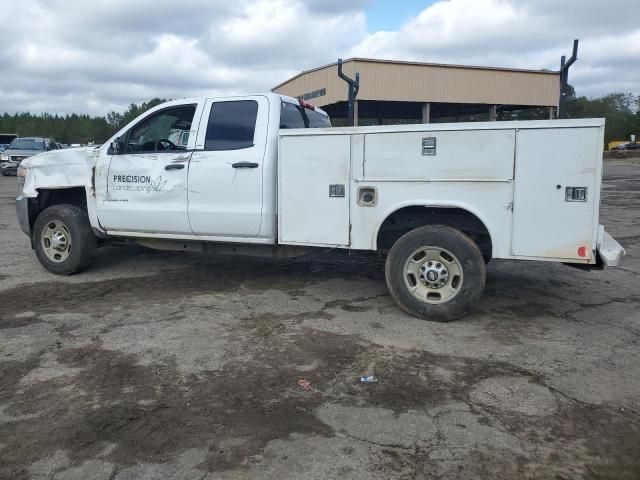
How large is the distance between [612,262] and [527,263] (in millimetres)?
3325

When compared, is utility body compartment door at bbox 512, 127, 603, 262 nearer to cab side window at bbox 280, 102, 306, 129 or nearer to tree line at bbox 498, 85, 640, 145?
cab side window at bbox 280, 102, 306, 129

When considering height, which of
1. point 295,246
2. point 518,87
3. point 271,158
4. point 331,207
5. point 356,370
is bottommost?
point 356,370

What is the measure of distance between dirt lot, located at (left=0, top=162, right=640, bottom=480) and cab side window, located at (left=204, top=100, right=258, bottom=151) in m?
1.69

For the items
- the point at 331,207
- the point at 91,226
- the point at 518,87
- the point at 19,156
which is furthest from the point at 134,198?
the point at 518,87

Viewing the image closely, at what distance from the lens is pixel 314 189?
5.54m

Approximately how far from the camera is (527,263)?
796cm

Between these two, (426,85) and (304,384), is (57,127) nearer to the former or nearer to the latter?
(426,85)

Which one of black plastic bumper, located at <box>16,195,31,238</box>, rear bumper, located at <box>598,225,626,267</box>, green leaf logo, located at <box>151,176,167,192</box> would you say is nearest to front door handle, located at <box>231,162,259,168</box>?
green leaf logo, located at <box>151,176,167,192</box>

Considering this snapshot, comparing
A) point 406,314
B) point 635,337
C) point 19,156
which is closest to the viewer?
point 635,337

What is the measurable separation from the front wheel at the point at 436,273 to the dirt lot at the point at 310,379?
0.18 meters

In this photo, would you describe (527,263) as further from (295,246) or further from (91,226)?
(91,226)

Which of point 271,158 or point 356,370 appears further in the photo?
point 271,158

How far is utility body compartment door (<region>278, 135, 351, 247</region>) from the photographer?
5.41m

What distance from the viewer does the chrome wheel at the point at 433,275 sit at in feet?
16.9
